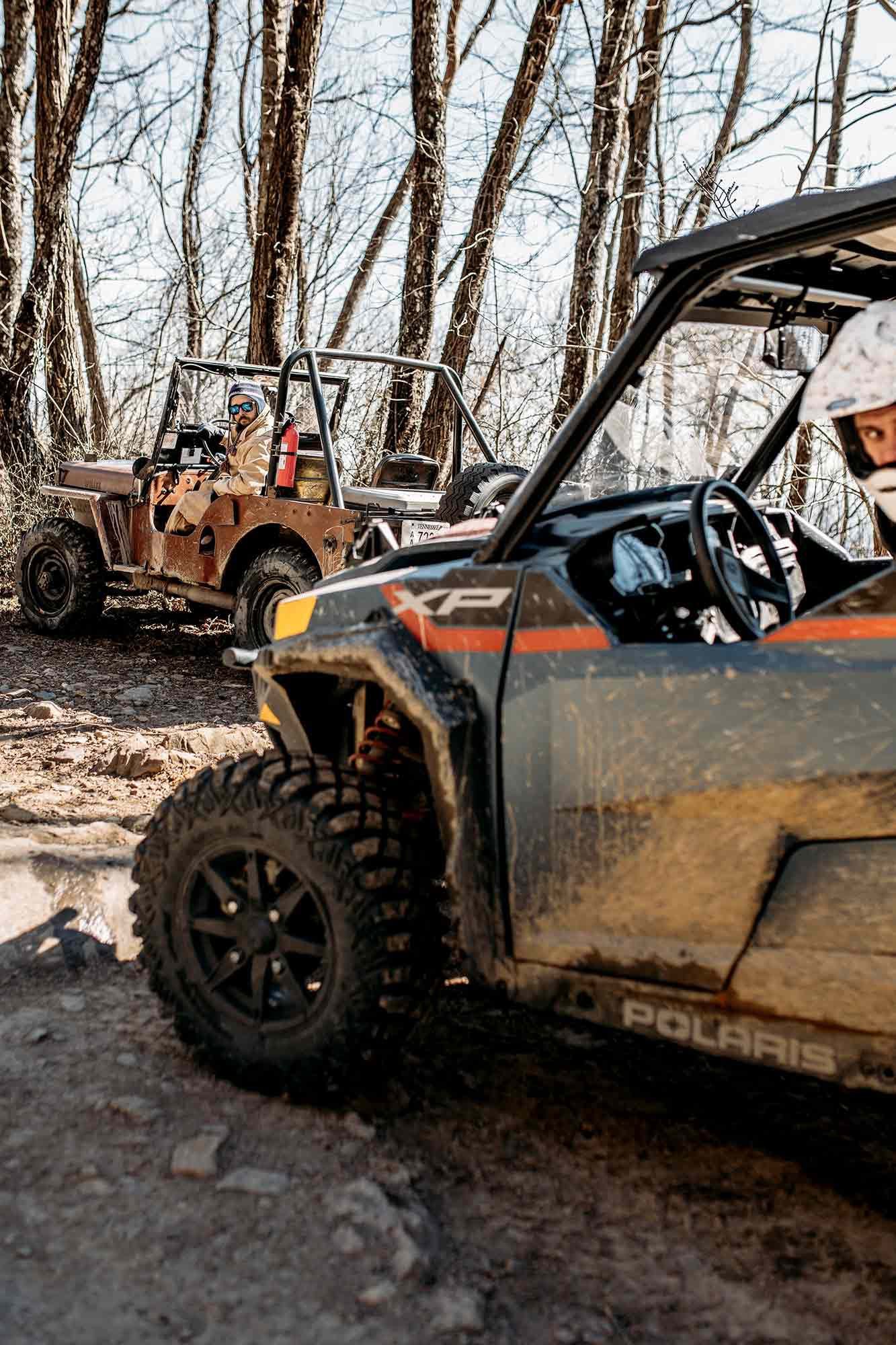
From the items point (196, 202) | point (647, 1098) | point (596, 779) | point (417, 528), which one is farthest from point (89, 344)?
point (596, 779)

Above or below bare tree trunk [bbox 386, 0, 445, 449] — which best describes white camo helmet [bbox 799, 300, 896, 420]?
below

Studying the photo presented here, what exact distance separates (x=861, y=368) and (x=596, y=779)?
910 millimetres

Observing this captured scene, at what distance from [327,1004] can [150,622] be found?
7.81 metres

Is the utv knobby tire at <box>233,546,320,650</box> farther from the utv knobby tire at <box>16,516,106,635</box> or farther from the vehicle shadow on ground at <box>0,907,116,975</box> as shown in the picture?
the vehicle shadow on ground at <box>0,907,116,975</box>

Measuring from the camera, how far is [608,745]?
238cm

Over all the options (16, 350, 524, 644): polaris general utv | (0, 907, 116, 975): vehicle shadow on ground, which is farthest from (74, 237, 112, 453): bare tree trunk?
(0, 907, 116, 975): vehicle shadow on ground

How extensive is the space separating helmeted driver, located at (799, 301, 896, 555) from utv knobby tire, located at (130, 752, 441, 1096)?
1.25 meters

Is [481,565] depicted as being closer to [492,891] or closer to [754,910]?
[492,891]

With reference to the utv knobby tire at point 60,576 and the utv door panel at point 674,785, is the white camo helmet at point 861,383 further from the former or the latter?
the utv knobby tire at point 60,576

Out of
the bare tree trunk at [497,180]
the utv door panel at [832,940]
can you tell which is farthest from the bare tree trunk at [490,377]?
the utv door panel at [832,940]

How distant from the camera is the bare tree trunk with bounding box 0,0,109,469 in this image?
38.9 ft

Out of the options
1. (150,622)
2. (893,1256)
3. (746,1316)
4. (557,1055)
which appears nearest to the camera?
(746,1316)

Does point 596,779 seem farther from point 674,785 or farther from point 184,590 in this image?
point 184,590

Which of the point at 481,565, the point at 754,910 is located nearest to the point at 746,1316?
the point at 754,910
